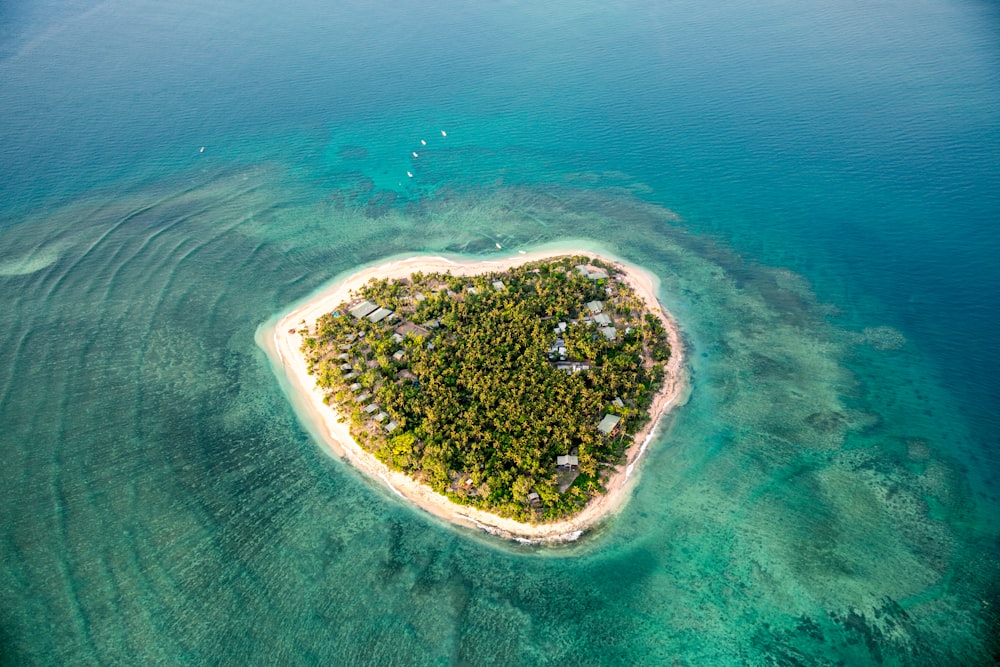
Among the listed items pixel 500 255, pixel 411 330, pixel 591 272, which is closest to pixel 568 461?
pixel 411 330

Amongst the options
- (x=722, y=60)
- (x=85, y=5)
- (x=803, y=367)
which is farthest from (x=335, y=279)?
(x=85, y=5)

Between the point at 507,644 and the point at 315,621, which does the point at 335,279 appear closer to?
the point at 315,621

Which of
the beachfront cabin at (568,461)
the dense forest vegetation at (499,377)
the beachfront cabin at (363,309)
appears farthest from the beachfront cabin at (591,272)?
the beachfront cabin at (568,461)

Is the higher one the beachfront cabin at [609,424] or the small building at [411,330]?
the small building at [411,330]

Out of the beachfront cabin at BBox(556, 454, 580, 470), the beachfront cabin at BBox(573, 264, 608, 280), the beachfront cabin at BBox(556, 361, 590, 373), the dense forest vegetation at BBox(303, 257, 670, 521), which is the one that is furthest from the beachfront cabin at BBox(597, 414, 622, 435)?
the beachfront cabin at BBox(573, 264, 608, 280)

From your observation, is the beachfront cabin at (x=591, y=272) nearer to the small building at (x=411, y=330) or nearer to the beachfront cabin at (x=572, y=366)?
the beachfront cabin at (x=572, y=366)

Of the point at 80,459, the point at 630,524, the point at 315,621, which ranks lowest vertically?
the point at 630,524

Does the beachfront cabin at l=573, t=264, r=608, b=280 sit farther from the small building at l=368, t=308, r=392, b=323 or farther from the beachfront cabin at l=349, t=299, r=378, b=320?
the beachfront cabin at l=349, t=299, r=378, b=320
